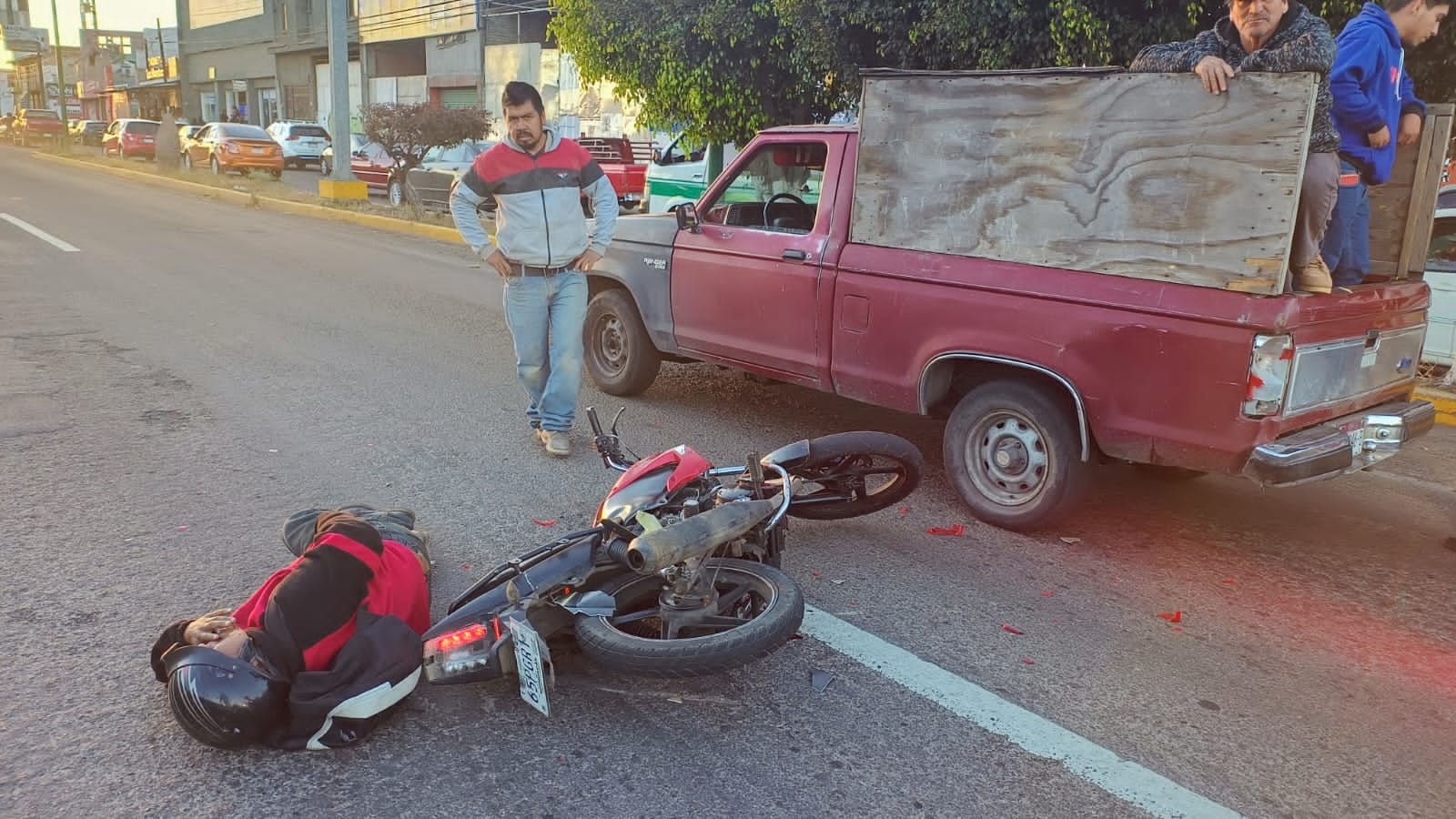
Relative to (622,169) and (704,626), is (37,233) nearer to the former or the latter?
(622,169)

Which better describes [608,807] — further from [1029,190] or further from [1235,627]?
[1029,190]

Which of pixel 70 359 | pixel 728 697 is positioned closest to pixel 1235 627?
pixel 728 697

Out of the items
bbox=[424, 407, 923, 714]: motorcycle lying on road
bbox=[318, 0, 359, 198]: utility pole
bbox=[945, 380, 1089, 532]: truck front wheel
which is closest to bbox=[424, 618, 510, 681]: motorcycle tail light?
bbox=[424, 407, 923, 714]: motorcycle lying on road

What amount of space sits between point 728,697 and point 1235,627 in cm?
196

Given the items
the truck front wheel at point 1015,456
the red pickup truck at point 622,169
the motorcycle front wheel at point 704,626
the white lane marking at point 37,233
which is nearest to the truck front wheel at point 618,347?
the truck front wheel at point 1015,456

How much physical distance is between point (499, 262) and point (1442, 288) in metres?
6.47

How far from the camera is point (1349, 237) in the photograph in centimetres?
477

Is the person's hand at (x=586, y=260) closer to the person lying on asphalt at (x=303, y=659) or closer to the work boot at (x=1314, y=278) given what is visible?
the person lying on asphalt at (x=303, y=659)

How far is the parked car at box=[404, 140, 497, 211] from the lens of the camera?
20.2 metres

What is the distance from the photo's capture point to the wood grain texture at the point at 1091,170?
3.96 m

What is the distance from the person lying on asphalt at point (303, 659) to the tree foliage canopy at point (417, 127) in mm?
18858

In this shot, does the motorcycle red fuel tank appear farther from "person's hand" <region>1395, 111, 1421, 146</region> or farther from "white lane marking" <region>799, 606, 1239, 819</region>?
"person's hand" <region>1395, 111, 1421, 146</region>

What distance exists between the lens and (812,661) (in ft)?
11.6

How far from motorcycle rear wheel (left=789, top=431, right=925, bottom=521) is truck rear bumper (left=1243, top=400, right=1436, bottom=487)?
1305 mm
